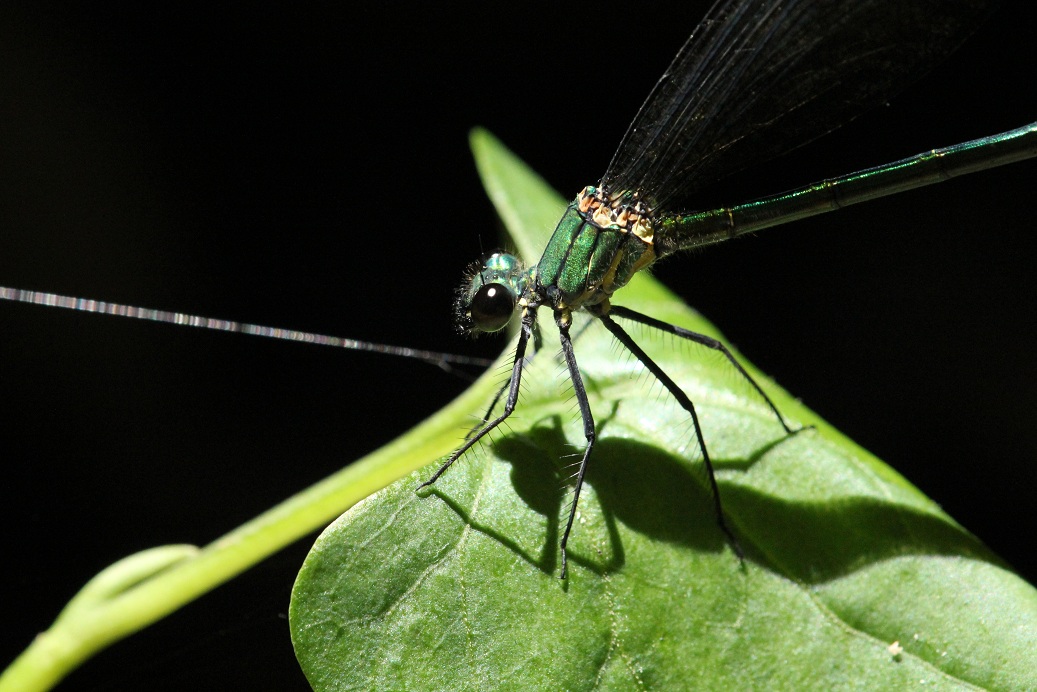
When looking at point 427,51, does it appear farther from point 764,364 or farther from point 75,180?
point 764,364

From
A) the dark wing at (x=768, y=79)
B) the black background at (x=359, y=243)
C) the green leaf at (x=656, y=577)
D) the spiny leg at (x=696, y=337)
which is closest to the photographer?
the green leaf at (x=656, y=577)

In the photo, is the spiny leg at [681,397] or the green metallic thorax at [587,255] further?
the green metallic thorax at [587,255]

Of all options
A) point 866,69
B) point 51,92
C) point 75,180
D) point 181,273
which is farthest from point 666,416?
point 51,92

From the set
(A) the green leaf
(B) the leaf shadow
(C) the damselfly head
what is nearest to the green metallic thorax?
(C) the damselfly head

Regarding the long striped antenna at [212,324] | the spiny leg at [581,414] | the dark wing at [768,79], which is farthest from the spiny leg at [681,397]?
the long striped antenna at [212,324]

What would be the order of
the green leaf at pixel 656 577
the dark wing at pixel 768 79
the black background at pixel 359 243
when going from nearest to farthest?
→ the green leaf at pixel 656 577
the dark wing at pixel 768 79
the black background at pixel 359 243

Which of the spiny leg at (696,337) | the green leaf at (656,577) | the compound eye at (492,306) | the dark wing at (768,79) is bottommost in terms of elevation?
the green leaf at (656,577)

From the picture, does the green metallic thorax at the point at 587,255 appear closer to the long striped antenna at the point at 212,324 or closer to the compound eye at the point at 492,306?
the compound eye at the point at 492,306

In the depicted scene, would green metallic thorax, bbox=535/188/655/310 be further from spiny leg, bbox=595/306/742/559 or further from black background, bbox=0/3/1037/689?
black background, bbox=0/3/1037/689
